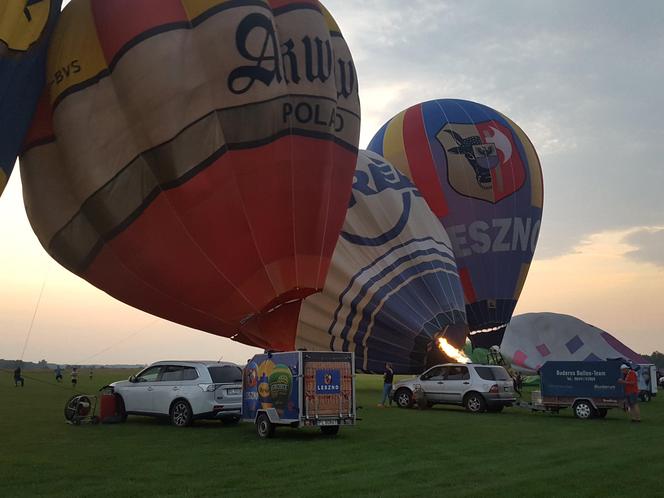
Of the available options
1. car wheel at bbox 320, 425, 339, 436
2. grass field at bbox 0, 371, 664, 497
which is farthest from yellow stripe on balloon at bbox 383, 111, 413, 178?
car wheel at bbox 320, 425, 339, 436

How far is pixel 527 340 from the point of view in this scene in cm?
4191

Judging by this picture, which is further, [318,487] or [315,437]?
[315,437]

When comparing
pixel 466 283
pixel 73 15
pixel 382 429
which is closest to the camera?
pixel 382 429

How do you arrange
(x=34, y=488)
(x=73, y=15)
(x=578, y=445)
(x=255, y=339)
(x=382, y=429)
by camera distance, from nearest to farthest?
1. (x=34, y=488)
2. (x=578, y=445)
3. (x=382, y=429)
4. (x=73, y=15)
5. (x=255, y=339)

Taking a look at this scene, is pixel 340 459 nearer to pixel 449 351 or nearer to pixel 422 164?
pixel 449 351

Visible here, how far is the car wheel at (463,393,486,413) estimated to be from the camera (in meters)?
20.8

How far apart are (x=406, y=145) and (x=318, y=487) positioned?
2453 centimetres

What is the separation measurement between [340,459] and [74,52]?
1061 centimetres

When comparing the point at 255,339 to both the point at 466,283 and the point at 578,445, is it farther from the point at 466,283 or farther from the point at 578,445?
the point at 466,283

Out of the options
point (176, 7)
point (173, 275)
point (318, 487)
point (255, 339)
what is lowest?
point (318, 487)

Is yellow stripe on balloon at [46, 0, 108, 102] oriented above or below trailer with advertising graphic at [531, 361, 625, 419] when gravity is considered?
above

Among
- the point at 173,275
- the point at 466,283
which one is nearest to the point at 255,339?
the point at 173,275

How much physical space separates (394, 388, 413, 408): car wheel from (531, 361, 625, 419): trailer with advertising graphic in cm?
376

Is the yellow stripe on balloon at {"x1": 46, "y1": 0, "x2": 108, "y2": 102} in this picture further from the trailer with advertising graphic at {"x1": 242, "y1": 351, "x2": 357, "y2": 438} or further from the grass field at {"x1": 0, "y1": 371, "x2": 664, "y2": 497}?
the grass field at {"x1": 0, "y1": 371, "x2": 664, "y2": 497}
